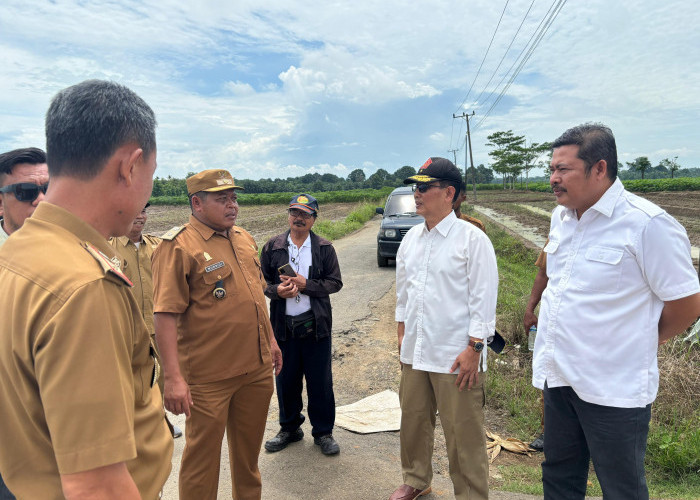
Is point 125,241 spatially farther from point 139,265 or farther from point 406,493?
point 406,493

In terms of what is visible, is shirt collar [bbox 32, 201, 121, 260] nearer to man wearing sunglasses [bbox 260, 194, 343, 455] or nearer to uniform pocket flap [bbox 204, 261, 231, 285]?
uniform pocket flap [bbox 204, 261, 231, 285]

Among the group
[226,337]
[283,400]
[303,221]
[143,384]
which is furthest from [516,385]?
[143,384]

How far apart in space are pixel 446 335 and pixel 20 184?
7.83 feet

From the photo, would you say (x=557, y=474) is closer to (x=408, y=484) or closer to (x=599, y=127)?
(x=408, y=484)

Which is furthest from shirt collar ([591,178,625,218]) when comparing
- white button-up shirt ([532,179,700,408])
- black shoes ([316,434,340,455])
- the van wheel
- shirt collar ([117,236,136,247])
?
the van wheel

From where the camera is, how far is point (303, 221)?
11.5 ft

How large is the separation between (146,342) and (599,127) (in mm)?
2239

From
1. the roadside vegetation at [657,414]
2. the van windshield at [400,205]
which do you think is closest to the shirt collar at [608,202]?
the roadside vegetation at [657,414]

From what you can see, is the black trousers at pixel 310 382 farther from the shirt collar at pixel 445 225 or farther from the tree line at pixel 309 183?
the tree line at pixel 309 183

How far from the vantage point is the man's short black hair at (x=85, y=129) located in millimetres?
1042

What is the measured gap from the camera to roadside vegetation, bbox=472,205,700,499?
116 inches

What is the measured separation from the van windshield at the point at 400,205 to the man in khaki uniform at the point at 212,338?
857 cm

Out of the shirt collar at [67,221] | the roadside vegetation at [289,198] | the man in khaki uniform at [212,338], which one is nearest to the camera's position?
the shirt collar at [67,221]

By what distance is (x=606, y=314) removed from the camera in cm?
204
